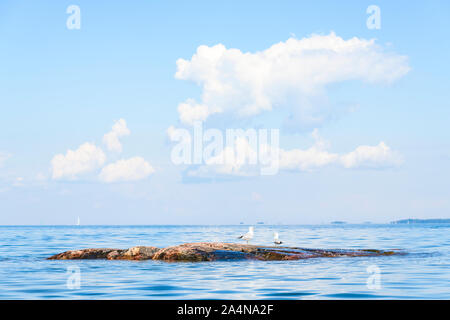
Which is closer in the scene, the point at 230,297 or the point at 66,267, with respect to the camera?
the point at 230,297

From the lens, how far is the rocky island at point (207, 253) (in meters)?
29.4

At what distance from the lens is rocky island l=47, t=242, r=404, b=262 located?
29.4m

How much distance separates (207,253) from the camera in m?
29.4

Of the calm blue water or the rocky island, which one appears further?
the rocky island

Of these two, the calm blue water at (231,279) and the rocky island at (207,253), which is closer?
the calm blue water at (231,279)

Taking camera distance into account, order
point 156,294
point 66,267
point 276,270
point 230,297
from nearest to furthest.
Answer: point 230,297
point 156,294
point 276,270
point 66,267

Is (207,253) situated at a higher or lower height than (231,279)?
higher

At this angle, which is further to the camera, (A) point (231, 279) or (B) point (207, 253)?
(B) point (207, 253)

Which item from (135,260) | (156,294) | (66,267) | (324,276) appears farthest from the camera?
(135,260)

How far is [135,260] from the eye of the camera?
3027cm
